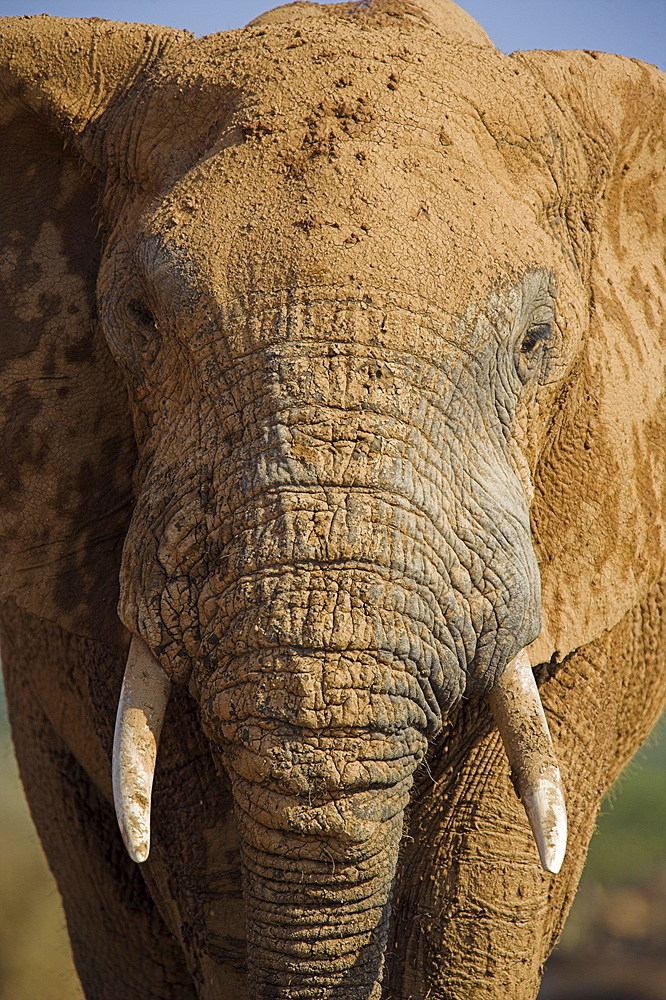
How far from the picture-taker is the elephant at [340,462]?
264 centimetres

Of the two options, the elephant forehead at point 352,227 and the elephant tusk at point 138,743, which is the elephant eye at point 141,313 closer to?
the elephant forehead at point 352,227

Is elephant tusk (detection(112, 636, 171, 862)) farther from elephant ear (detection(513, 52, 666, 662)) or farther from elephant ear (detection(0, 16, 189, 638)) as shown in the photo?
elephant ear (detection(513, 52, 666, 662))

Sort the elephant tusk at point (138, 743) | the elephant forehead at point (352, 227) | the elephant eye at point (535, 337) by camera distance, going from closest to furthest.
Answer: the elephant tusk at point (138, 743) < the elephant forehead at point (352, 227) < the elephant eye at point (535, 337)

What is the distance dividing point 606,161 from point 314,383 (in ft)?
4.41

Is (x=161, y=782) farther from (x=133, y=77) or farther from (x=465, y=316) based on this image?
(x=133, y=77)

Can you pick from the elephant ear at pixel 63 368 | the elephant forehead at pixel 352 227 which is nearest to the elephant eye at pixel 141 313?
the elephant forehead at pixel 352 227

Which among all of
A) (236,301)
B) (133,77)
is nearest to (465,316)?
(236,301)

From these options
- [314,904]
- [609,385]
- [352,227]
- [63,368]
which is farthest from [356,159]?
[314,904]

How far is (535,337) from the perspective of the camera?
10.2 feet

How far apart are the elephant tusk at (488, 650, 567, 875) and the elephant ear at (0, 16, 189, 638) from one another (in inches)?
48.1

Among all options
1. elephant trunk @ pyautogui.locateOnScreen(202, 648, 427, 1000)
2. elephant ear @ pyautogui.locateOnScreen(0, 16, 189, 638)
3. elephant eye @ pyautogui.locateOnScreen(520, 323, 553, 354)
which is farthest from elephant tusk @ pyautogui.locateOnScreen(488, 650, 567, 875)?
elephant ear @ pyautogui.locateOnScreen(0, 16, 189, 638)

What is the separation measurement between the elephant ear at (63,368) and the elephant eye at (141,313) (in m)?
0.36

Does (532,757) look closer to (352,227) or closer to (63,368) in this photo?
(352,227)

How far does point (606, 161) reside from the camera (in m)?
3.52
